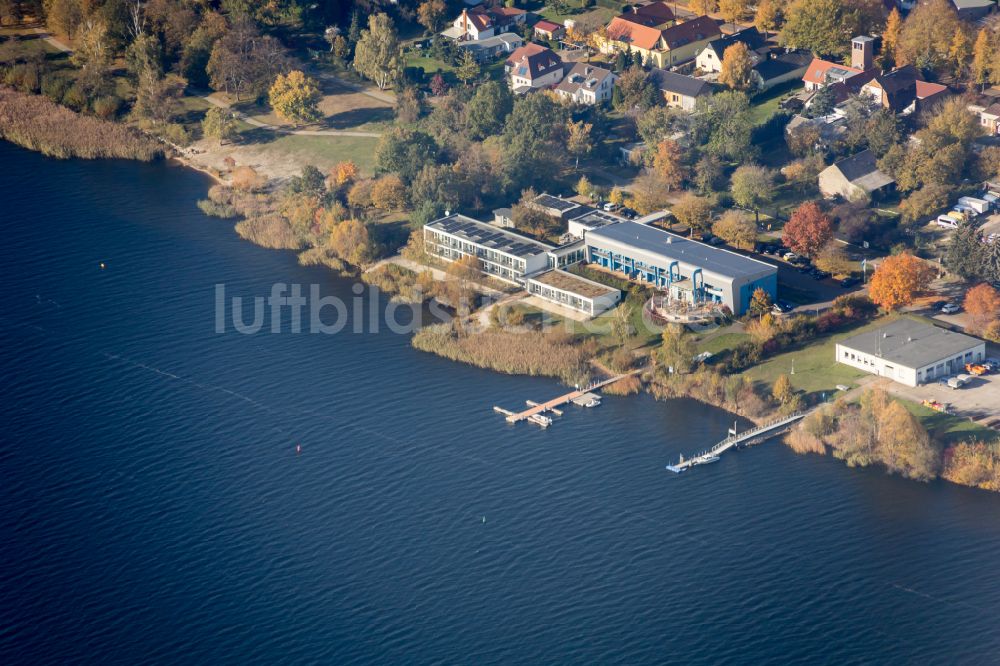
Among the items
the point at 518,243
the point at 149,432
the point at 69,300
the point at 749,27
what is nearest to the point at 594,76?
the point at 749,27

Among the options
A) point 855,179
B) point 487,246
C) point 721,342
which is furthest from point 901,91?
point 487,246

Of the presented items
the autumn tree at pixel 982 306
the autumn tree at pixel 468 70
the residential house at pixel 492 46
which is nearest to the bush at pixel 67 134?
the autumn tree at pixel 468 70

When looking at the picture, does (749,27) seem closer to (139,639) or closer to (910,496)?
(910,496)

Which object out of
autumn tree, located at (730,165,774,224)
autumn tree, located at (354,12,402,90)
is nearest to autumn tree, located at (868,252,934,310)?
autumn tree, located at (730,165,774,224)

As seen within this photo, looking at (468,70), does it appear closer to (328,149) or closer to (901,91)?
(328,149)

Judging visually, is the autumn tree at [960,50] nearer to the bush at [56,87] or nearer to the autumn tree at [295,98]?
the autumn tree at [295,98]

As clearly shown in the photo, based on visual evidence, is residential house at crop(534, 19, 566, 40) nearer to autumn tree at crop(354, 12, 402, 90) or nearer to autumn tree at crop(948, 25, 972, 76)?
autumn tree at crop(354, 12, 402, 90)

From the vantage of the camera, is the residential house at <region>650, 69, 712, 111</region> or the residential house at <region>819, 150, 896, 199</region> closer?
the residential house at <region>819, 150, 896, 199</region>
